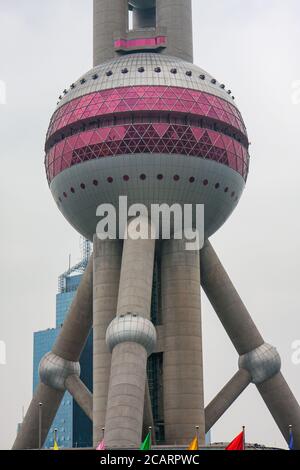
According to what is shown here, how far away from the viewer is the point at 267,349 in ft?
301

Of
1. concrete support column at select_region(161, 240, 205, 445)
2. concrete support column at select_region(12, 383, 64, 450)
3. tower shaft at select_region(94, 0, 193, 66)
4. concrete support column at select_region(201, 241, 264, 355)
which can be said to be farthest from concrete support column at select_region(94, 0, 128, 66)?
concrete support column at select_region(12, 383, 64, 450)

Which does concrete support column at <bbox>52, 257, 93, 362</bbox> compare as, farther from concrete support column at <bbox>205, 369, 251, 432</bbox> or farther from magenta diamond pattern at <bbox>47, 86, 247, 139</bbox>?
magenta diamond pattern at <bbox>47, 86, 247, 139</bbox>

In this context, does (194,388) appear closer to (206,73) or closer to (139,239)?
(139,239)

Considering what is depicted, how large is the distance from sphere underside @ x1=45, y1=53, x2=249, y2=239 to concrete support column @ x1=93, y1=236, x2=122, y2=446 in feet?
10.6

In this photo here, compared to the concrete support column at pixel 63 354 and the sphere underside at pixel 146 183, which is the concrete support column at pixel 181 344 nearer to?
the sphere underside at pixel 146 183

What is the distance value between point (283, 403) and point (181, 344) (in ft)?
46.7

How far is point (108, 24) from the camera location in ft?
314

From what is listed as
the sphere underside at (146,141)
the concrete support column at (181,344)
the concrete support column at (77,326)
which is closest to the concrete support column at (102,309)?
the sphere underside at (146,141)

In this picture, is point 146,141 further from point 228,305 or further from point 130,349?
point 130,349

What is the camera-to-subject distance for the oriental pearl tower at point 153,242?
3292 inches

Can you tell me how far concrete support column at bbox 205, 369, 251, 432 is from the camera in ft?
296

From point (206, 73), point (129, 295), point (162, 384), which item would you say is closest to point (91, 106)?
point (206, 73)

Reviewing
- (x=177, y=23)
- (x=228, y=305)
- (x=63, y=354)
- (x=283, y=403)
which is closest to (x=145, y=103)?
(x=177, y=23)
